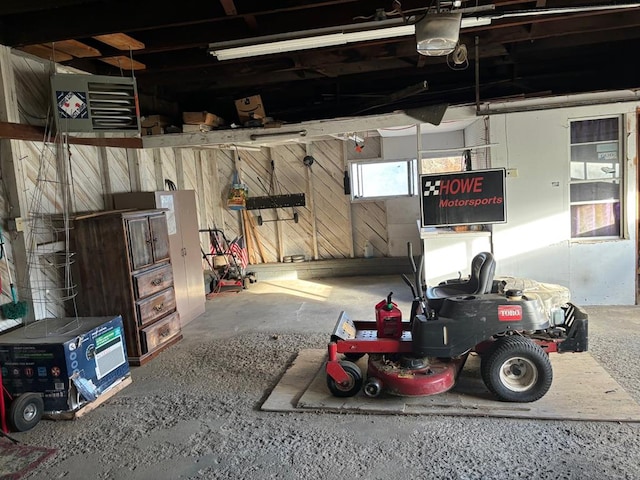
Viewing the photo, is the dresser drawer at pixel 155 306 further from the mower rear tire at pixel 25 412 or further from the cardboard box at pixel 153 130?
the cardboard box at pixel 153 130

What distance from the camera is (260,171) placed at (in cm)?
854

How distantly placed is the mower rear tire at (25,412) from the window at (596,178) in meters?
5.86

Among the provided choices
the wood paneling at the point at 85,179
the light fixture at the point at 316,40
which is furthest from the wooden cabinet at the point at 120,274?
the light fixture at the point at 316,40

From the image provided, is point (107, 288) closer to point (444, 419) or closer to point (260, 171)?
point (444, 419)

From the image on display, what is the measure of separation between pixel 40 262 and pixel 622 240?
21.0 ft

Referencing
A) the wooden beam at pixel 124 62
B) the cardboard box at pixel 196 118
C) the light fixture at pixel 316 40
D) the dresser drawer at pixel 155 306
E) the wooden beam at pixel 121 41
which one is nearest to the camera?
the light fixture at pixel 316 40

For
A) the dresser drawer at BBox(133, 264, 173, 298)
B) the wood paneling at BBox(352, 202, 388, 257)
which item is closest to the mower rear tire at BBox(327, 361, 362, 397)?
the dresser drawer at BBox(133, 264, 173, 298)

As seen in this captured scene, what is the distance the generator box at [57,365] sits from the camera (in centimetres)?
349

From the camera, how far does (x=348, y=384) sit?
3521 mm

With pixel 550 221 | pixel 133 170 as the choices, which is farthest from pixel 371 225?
pixel 133 170

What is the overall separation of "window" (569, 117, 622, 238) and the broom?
238 inches

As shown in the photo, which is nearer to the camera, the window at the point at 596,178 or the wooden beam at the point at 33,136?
the wooden beam at the point at 33,136

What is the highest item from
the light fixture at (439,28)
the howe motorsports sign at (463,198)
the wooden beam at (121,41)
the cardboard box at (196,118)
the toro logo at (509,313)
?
the wooden beam at (121,41)

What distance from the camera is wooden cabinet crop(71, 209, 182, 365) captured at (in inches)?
178
